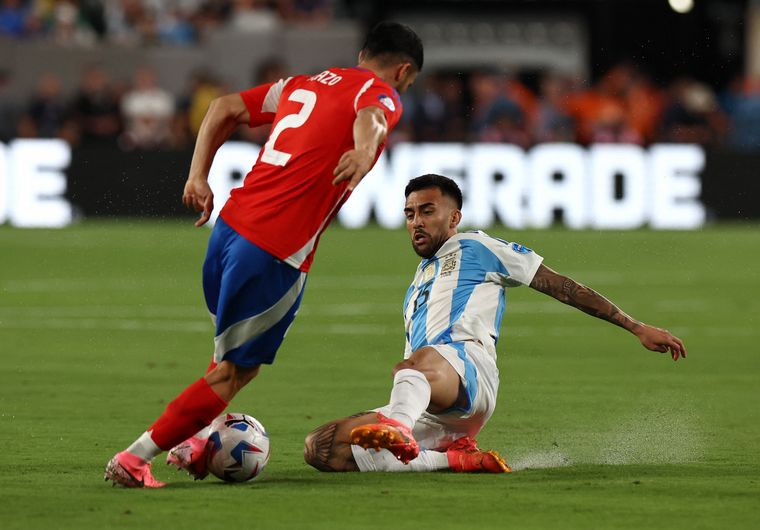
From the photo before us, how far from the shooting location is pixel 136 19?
2891 cm

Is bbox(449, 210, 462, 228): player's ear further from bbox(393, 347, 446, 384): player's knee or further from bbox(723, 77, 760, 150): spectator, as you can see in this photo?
bbox(723, 77, 760, 150): spectator

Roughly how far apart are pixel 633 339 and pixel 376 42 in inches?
267

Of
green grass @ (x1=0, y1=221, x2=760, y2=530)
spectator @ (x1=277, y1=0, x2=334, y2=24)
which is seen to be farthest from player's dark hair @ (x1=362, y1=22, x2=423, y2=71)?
spectator @ (x1=277, y1=0, x2=334, y2=24)

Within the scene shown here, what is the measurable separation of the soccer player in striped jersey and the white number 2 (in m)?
0.91

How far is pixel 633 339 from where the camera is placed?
44.3 ft

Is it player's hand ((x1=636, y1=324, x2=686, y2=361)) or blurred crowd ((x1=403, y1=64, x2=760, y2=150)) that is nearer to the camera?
player's hand ((x1=636, y1=324, x2=686, y2=361))

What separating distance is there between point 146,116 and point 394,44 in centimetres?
1875

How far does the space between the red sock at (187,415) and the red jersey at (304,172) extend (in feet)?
2.15

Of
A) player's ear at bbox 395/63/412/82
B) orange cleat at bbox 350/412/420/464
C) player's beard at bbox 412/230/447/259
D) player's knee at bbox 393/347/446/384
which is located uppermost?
player's ear at bbox 395/63/412/82

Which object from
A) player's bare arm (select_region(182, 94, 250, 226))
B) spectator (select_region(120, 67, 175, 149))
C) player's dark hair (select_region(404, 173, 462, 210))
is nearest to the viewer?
player's bare arm (select_region(182, 94, 250, 226))

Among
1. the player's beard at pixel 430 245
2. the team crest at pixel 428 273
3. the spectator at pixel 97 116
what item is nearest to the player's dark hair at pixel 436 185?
the player's beard at pixel 430 245

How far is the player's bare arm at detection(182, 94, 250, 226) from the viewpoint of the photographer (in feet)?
22.9

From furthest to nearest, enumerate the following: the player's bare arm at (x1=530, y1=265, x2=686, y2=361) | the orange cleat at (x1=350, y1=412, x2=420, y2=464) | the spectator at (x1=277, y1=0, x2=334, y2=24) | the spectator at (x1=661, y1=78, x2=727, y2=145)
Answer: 1. the spectator at (x1=277, y1=0, x2=334, y2=24)
2. the spectator at (x1=661, y1=78, x2=727, y2=145)
3. the player's bare arm at (x1=530, y1=265, x2=686, y2=361)
4. the orange cleat at (x1=350, y1=412, x2=420, y2=464)

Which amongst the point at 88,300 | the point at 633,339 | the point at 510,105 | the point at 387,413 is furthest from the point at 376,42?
the point at 510,105
